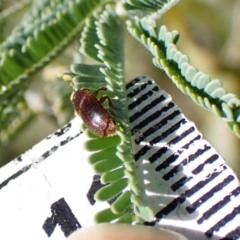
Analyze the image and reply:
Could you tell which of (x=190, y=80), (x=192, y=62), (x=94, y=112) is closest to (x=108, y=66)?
(x=94, y=112)

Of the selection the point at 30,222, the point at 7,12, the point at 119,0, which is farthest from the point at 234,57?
the point at 30,222

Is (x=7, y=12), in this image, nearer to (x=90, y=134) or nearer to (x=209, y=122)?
(x=90, y=134)

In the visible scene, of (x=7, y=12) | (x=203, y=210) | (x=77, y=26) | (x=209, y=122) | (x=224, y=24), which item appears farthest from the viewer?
(x=224, y=24)

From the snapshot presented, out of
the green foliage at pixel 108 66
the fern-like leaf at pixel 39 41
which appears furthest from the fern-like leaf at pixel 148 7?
the fern-like leaf at pixel 39 41

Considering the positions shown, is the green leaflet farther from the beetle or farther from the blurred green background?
the blurred green background

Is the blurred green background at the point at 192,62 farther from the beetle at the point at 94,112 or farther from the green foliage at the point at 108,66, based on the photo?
the beetle at the point at 94,112

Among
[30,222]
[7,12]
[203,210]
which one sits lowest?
[203,210]

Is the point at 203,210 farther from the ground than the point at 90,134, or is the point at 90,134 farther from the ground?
the point at 90,134
